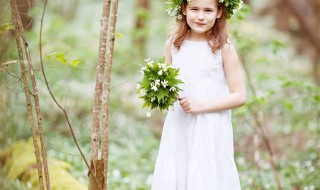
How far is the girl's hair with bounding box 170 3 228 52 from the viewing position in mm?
3252

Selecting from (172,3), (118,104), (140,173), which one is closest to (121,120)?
(118,104)

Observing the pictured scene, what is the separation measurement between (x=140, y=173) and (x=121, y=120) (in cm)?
273

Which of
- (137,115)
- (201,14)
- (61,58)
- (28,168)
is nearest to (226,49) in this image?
(201,14)

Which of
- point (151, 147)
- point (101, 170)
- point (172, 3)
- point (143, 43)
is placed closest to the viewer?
point (101, 170)

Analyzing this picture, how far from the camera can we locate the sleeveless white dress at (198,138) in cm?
321

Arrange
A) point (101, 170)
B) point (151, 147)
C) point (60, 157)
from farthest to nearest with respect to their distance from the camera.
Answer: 1. point (151, 147)
2. point (60, 157)
3. point (101, 170)

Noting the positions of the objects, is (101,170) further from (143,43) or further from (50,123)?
(143,43)

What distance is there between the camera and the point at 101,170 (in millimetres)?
3127

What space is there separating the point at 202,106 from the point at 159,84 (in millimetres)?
366

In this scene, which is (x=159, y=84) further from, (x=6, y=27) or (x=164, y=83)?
(x=6, y=27)

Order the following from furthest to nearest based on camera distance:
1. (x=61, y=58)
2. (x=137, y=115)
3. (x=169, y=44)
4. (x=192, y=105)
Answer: (x=137, y=115) → (x=169, y=44) → (x=192, y=105) → (x=61, y=58)

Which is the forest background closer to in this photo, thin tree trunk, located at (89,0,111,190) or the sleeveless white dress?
thin tree trunk, located at (89,0,111,190)

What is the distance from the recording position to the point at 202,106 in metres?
3.18

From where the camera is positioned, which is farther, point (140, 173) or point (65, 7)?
point (65, 7)
